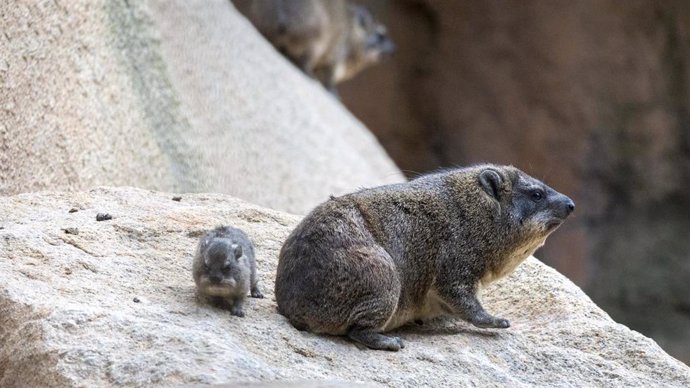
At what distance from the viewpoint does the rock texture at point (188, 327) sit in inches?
193

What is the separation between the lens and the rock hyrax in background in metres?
16.1

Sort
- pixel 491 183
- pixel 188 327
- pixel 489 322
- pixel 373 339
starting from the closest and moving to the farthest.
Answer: pixel 188 327 < pixel 373 339 < pixel 489 322 < pixel 491 183

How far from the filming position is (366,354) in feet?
18.1

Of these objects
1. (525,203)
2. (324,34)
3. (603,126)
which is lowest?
(525,203)

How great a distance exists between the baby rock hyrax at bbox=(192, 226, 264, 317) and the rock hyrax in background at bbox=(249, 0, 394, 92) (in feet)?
35.1

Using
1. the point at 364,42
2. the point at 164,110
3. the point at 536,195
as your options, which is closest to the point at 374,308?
the point at 536,195

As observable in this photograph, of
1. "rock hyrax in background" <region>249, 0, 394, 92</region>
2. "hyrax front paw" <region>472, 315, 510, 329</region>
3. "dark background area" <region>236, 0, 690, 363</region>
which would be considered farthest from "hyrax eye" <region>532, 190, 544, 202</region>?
"dark background area" <region>236, 0, 690, 363</region>

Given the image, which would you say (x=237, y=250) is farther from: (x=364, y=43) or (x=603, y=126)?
(x=603, y=126)

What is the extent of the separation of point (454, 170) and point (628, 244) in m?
12.6

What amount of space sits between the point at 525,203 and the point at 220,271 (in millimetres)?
1910

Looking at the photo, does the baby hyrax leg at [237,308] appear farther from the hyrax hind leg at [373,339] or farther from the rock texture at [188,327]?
the hyrax hind leg at [373,339]

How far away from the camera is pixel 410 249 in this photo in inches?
237

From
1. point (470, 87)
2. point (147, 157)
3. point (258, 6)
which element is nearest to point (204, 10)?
point (147, 157)

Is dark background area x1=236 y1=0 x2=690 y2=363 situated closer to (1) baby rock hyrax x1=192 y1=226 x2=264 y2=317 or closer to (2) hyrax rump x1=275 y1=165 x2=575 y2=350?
(2) hyrax rump x1=275 y1=165 x2=575 y2=350
